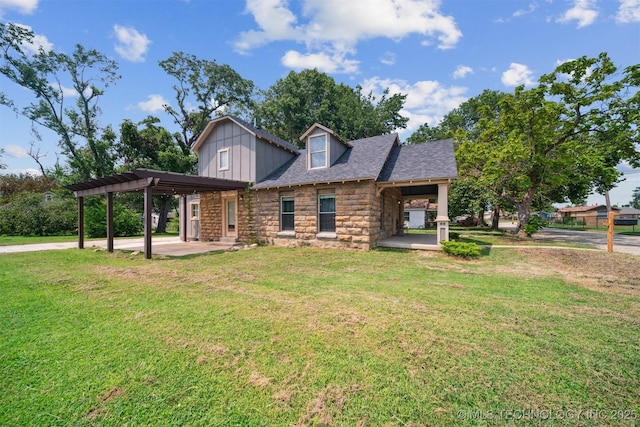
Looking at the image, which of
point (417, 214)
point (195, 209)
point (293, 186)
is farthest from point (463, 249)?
point (417, 214)

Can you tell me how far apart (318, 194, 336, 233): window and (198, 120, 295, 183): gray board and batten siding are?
148 inches

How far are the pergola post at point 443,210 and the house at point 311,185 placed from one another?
37mm

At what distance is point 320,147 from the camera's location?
40.2 feet

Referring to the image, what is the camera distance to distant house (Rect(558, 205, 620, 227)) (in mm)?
36388

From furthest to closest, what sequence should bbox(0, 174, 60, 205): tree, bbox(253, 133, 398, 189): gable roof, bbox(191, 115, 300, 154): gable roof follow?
1. bbox(0, 174, 60, 205): tree
2. bbox(191, 115, 300, 154): gable roof
3. bbox(253, 133, 398, 189): gable roof

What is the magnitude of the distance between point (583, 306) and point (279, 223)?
1032cm

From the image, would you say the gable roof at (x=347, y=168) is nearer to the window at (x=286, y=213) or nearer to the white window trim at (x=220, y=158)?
the window at (x=286, y=213)

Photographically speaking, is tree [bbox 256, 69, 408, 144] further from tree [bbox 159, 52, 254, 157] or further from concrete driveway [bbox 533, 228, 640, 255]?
concrete driveway [bbox 533, 228, 640, 255]

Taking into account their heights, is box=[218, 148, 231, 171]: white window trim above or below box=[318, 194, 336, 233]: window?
above

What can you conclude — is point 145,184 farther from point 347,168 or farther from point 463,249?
point 463,249

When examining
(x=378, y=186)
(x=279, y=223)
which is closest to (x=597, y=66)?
(x=378, y=186)

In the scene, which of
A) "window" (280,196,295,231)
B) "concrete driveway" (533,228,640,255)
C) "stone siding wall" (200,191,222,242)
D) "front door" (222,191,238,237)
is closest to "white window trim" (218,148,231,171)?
"stone siding wall" (200,191,222,242)

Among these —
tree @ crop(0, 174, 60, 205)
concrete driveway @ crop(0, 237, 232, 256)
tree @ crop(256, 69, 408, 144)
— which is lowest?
concrete driveway @ crop(0, 237, 232, 256)

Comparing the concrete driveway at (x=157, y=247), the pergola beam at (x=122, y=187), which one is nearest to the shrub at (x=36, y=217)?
the concrete driveway at (x=157, y=247)
